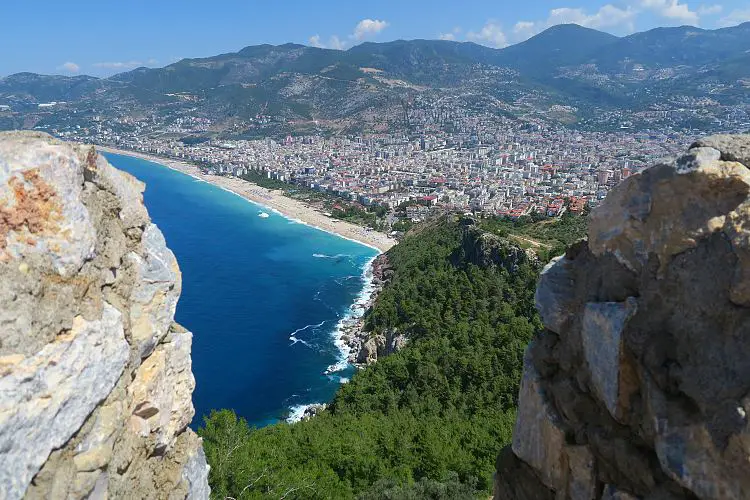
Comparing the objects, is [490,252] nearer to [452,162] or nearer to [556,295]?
[556,295]

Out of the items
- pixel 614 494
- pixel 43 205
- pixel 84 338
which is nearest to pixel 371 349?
pixel 614 494

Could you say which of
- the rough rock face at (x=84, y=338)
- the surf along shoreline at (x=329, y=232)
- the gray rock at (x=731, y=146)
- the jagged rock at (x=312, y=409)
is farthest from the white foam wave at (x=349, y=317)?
the gray rock at (x=731, y=146)

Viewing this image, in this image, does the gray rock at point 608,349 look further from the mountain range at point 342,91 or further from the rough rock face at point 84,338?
the mountain range at point 342,91

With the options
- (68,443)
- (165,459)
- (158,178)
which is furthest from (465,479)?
(158,178)

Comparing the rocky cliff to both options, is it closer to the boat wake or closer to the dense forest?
the dense forest

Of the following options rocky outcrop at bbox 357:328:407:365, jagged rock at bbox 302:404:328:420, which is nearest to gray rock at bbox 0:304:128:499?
jagged rock at bbox 302:404:328:420

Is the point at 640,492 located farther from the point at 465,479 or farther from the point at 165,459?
the point at 465,479
